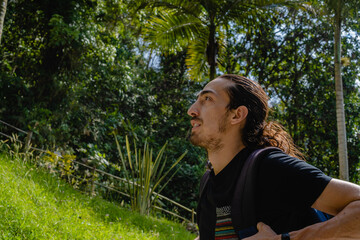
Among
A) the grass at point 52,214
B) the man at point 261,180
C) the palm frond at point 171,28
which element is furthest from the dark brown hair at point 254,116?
the palm frond at point 171,28

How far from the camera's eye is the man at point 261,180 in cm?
117

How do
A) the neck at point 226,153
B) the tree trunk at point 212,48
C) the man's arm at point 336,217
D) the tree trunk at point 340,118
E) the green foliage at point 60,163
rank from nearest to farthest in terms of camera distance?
the man's arm at point 336,217 → the neck at point 226,153 → the green foliage at point 60,163 → the tree trunk at point 340,118 → the tree trunk at point 212,48

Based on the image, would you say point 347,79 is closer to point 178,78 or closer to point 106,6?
point 178,78

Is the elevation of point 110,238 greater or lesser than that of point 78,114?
lesser

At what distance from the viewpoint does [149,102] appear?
512 inches

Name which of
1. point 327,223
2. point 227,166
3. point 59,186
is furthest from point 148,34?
point 327,223

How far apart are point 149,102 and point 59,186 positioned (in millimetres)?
7717

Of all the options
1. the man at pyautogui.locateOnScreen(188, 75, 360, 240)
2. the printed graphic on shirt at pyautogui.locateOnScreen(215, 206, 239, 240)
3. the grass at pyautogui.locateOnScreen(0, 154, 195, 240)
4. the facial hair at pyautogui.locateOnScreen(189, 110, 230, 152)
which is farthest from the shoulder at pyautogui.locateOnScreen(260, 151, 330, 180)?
the grass at pyautogui.locateOnScreen(0, 154, 195, 240)

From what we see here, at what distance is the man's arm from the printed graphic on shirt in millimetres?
190

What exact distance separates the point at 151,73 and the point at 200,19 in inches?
243

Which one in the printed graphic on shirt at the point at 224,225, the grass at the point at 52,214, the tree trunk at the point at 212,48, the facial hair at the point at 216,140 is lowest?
the grass at the point at 52,214

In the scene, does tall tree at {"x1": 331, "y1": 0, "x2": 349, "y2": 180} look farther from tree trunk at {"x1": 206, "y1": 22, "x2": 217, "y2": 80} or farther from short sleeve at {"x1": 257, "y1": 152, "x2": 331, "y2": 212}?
short sleeve at {"x1": 257, "y1": 152, "x2": 331, "y2": 212}

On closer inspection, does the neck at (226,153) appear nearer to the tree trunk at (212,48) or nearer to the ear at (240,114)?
the ear at (240,114)

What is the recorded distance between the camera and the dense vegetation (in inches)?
321
